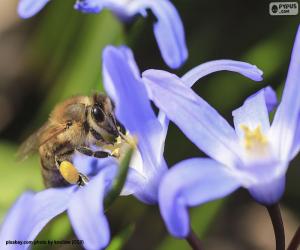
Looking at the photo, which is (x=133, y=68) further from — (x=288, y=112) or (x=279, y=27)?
(x=279, y=27)

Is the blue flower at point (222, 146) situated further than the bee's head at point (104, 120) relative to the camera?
No

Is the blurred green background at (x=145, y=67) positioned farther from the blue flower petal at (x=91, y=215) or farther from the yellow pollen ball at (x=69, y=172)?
the blue flower petal at (x=91, y=215)

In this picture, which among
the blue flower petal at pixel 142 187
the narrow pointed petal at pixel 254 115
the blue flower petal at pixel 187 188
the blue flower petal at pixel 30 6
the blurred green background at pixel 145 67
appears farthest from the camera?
the blurred green background at pixel 145 67

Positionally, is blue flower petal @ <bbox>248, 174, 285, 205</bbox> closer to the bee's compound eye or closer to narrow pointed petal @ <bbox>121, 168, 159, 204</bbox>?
narrow pointed petal @ <bbox>121, 168, 159, 204</bbox>

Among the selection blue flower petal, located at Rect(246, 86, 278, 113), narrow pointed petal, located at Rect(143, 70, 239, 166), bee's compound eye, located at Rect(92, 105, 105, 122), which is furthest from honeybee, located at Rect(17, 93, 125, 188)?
blue flower petal, located at Rect(246, 86, 278, 113)

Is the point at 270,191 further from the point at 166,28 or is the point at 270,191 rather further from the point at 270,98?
the point at 166,28

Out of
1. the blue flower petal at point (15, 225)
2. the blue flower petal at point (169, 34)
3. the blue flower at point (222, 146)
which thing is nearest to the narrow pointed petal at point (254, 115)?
the blue flower at point (222, 146)

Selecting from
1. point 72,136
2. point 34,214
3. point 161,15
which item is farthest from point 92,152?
point 161,15
